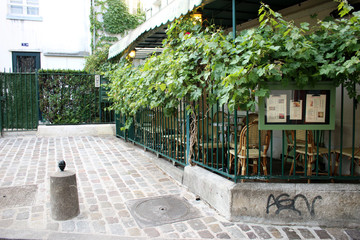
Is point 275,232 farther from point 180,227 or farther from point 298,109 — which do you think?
point 298,109

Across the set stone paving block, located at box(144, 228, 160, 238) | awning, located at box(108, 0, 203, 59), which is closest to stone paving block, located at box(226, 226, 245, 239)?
stone paving block, located at box(144, 228, 160, 238)

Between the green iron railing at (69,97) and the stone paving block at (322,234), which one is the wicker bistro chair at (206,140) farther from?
the green iron railing at (69,97)

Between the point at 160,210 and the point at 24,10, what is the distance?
13699 mm

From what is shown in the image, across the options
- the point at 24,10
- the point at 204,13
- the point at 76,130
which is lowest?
the point at 76,130

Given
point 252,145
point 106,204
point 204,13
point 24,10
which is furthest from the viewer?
point 24,10

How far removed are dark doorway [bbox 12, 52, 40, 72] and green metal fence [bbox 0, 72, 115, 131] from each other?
410cm

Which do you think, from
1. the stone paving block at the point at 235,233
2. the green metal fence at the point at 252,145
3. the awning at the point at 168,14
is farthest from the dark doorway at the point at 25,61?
the stone paving block at the point at 235,233

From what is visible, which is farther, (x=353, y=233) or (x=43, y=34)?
(x=43, y=34)

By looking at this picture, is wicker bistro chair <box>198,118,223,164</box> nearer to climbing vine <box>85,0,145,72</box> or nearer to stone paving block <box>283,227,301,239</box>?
stone paving block <box>283,227,301,239</box>

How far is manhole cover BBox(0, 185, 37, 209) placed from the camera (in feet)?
13.4

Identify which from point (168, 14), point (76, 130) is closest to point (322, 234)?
point (168, 14)

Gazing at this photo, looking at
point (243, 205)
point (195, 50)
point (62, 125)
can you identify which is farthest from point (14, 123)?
point (243, 205)

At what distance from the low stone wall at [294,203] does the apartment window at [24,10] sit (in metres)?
13.8

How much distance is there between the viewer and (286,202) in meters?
3.54
